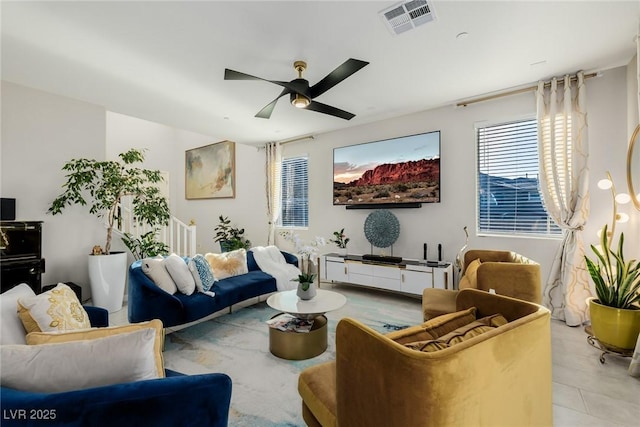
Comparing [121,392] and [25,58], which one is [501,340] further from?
[25,58]

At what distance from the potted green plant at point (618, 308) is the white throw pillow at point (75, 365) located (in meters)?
3.17

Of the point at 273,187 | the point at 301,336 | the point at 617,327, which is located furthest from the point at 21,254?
the point at 617,327

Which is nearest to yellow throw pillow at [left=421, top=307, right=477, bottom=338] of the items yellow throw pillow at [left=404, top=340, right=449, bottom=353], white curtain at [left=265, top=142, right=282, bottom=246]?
yellow throw pillow at [left=404, top=340, right=449, bottom=353]

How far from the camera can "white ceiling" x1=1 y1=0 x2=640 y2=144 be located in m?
2.04

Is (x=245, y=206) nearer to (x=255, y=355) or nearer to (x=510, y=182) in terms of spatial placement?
→ (x=255, y=355)

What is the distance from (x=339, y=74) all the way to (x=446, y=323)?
211 cm

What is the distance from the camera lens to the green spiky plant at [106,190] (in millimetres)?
3430

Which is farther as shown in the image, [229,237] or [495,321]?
[229,237]

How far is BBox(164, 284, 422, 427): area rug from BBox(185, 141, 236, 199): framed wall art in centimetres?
377

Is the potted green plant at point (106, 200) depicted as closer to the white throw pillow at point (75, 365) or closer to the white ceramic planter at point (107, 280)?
the white ceramic planter at point (107, 280)

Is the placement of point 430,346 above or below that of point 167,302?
above

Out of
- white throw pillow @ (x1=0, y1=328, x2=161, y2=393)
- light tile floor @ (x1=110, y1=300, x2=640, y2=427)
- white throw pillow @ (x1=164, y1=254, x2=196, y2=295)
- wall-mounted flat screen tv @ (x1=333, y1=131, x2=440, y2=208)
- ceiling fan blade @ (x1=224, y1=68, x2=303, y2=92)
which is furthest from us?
wall-mounted flat screen tv @ (x1=333, y1=131, x2=440, y2=208)

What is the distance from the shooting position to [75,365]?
948 millimetres

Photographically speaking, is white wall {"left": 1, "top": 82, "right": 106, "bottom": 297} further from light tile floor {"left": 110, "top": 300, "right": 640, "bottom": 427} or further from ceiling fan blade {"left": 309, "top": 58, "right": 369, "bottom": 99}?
light tile floor {"left": 110, "top": 300, "right": 640, "bottom": 427}
